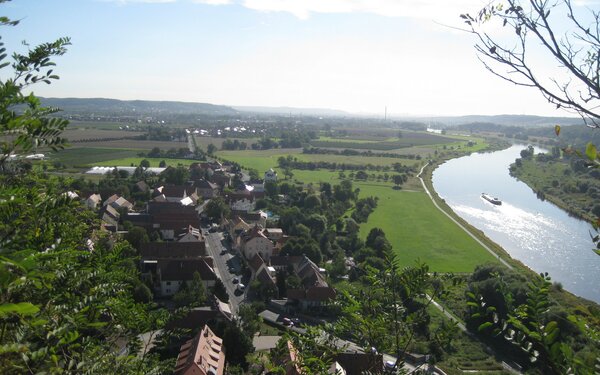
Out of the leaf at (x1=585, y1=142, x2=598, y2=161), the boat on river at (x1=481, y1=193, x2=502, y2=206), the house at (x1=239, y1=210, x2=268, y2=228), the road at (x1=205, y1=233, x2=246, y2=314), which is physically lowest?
the road at (x1=205, y1=233, x2=246, y2=314)

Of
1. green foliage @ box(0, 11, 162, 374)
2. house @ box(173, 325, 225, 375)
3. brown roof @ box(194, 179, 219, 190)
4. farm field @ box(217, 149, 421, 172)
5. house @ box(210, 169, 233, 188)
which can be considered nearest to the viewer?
green foliage @ box(0, 11, 162, 374)

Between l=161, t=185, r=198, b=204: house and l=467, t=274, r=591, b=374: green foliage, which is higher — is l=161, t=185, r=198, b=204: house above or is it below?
below

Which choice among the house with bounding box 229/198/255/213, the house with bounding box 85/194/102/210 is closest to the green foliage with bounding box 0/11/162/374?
the house with bounding box 85/194/102/210

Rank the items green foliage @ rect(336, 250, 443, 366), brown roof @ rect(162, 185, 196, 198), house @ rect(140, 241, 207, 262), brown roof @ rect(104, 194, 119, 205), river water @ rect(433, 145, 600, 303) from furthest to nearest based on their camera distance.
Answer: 1. brown roof @ rect(162, 185, 196, 198)
2. brown roof @ rect(104, 194, 119, 205)
3. river water @ rect(433, 145, 600, 303)
4. house @ rect(140, 241, 207, 262)
5. green foliage @ rect(336, 250, 443, 366)

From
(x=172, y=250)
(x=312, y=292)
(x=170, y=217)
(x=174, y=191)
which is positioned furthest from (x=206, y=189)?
(x=312, y=292)

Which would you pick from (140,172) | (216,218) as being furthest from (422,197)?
(140,172)

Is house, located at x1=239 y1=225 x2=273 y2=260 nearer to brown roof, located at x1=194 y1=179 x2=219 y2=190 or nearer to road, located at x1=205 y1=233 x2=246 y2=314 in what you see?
road, located at x1=205 y1=233 x2=246 y2=314

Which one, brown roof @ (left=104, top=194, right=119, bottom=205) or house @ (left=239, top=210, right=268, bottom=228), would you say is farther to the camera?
brown roof @ (left=104, top=194, right=119, bottom=205)

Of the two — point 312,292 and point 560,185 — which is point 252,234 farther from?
point 560,185
